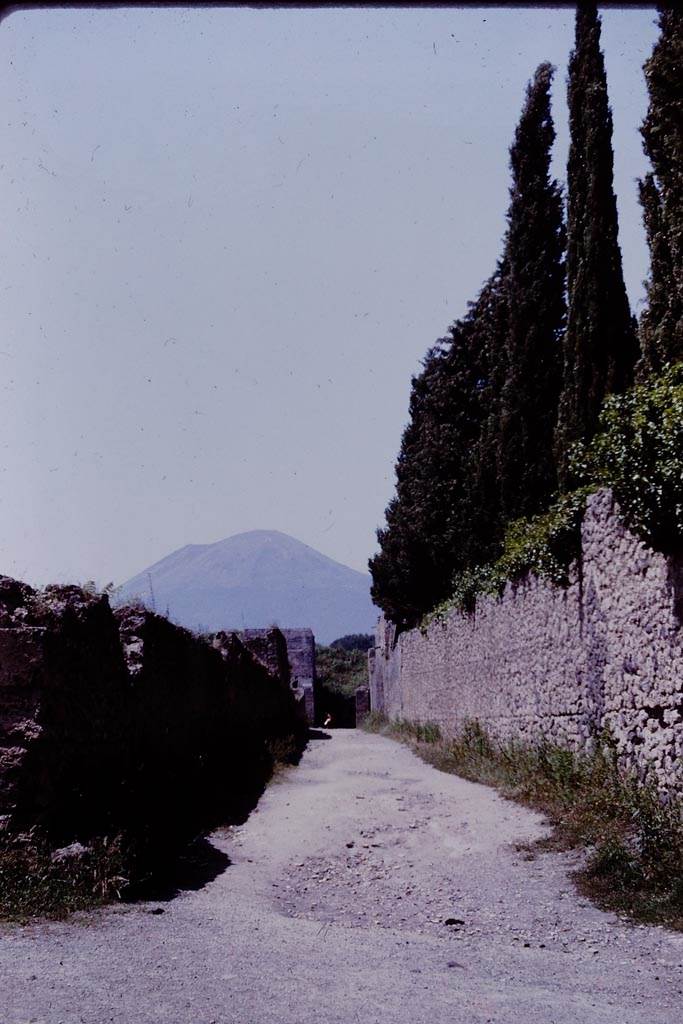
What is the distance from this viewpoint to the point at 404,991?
3994mm

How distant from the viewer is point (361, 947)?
4848mm

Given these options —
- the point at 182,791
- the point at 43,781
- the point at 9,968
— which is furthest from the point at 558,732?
the point at 9,968

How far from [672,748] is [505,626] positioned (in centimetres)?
628

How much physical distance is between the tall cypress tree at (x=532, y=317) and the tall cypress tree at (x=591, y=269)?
1.86m

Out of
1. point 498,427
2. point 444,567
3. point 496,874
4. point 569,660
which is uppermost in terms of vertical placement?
point 498,427

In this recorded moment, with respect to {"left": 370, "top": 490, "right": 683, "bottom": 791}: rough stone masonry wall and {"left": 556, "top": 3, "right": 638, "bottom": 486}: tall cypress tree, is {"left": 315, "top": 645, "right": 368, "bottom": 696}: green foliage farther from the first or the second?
{"left": 556, "top": 3, "right": 638, "bottom": 486}: tall cypress tree

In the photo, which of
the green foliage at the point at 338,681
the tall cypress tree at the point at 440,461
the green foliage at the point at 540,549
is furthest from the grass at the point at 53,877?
the green foliage at the point at 338,681

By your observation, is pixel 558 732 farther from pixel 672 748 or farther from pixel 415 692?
pixel 415 692

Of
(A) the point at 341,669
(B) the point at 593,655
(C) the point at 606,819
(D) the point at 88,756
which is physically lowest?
(C) the point at 606,819

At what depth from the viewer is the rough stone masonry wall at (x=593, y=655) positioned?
24.5 feet

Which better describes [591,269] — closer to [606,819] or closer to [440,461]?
[606,819]

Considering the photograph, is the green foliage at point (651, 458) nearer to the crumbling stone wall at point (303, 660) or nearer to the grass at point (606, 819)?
the grass at point (606, 819)

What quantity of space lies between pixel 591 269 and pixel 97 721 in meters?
9.46

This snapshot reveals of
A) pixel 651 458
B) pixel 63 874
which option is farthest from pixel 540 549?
pixel 63 874
